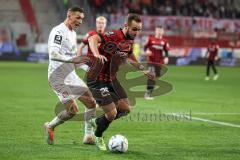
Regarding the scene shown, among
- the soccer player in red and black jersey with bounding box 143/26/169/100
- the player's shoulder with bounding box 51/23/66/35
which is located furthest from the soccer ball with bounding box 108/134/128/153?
the soccer player in red and black jersey with bounding box 143/26/169/100

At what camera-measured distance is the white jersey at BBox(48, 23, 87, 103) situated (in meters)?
10.2

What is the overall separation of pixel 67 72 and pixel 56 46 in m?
0.69

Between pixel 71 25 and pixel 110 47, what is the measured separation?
0.91 meters

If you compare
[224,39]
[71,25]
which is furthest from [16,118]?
[224,39]

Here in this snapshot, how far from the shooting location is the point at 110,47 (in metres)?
10.1

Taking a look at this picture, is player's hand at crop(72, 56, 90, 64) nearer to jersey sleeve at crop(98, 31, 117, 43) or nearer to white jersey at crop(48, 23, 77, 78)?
white jersey at crop(48, 23, 77, 78)

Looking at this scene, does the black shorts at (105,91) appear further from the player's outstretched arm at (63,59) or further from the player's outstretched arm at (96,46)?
the player's outstretched arm at (96,46)

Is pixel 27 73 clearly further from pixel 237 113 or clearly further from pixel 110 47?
pixel 110 47

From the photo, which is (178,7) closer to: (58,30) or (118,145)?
(58,30)


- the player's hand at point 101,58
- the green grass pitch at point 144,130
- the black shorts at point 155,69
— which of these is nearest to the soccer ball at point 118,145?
the green grass pitch at point 144,130

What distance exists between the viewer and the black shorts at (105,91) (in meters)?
10.1

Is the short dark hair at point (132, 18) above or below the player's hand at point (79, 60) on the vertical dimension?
above

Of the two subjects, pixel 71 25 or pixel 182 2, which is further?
pixel 182 2

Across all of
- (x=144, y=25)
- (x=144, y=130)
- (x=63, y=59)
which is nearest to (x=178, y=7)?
(x=144, y=25)
